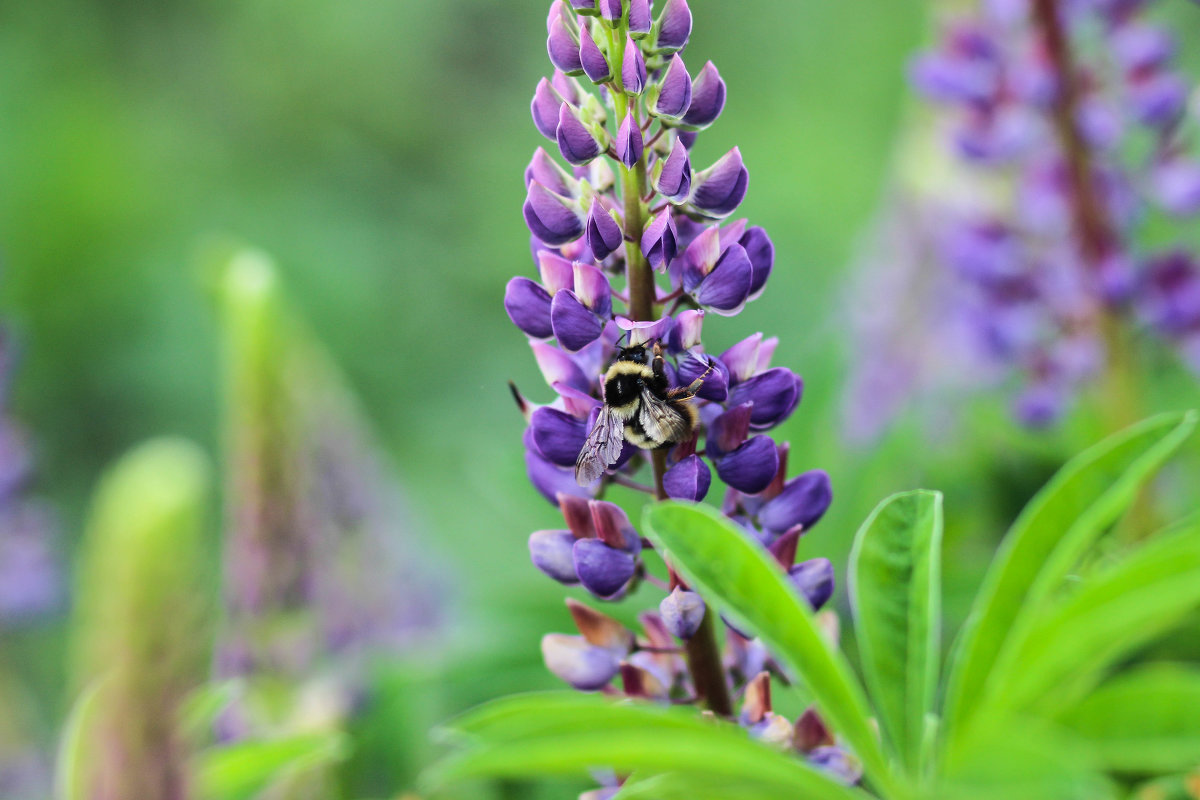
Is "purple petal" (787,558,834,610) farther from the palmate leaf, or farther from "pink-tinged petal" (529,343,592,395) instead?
"pink-tinged petal" (529,343,592,395)

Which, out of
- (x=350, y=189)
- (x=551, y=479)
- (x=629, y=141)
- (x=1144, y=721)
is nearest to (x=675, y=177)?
(x=629, y=141)

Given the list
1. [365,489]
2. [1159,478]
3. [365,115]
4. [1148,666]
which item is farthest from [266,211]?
[1148,666]

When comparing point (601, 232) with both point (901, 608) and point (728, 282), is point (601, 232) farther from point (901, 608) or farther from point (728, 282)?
point (901, 608)

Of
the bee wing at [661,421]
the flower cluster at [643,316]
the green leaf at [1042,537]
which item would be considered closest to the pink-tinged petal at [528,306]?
the flower cluster at [643,316]

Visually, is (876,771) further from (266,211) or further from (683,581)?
(266,211)

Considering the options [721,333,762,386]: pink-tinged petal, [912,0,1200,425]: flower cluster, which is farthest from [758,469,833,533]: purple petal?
[912,0,1200,425]: flower cluster

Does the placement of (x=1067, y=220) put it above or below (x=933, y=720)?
above

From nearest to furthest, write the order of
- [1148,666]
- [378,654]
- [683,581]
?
[683,581] → [1148,666] → [378,654]
